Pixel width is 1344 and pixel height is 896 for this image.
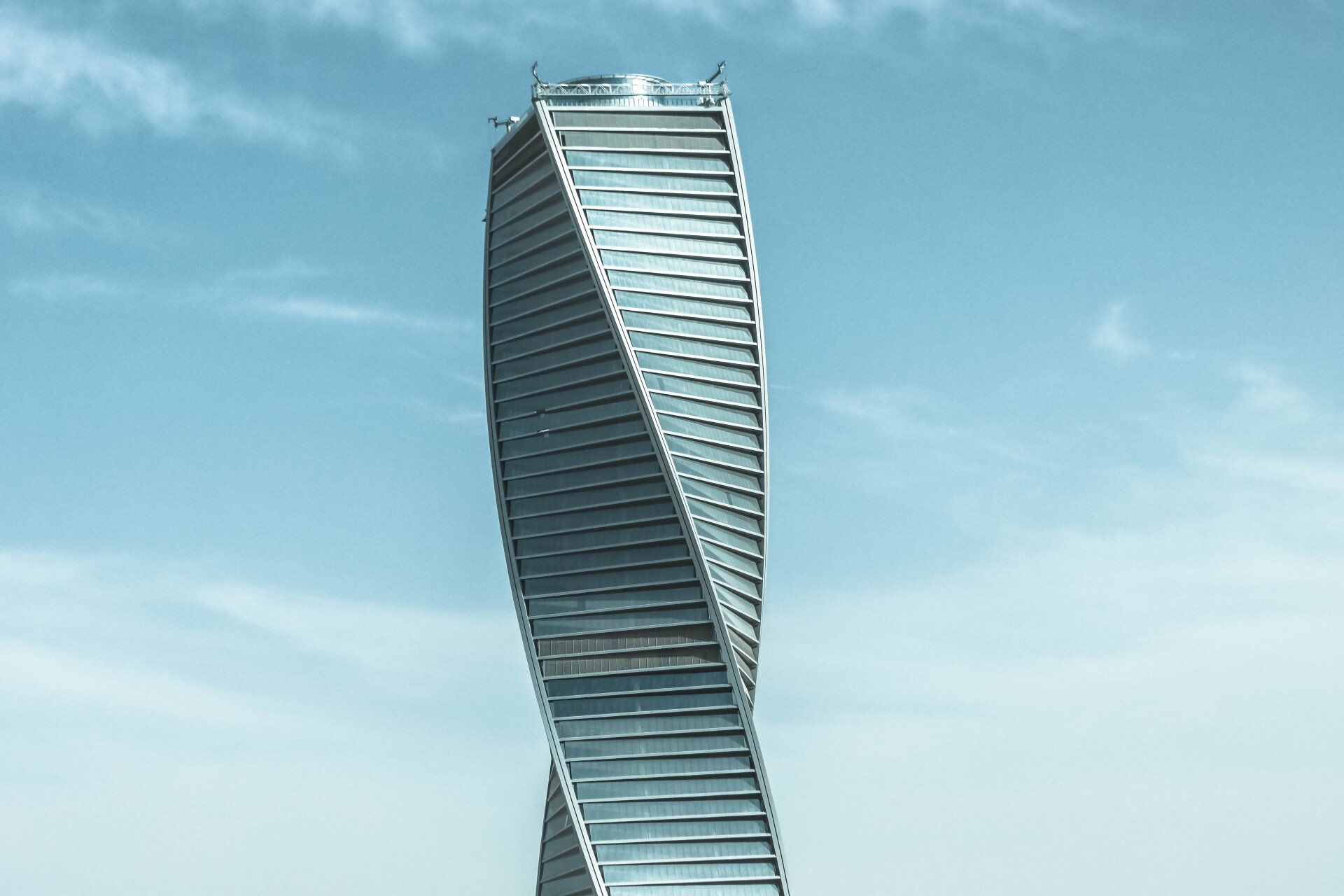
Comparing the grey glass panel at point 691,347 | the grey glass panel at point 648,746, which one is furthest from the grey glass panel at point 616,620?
the grey glass panel at point 691,347

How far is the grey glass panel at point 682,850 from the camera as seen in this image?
481 ft

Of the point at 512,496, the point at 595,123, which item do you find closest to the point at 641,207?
the point at 595,123

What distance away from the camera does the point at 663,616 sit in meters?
150

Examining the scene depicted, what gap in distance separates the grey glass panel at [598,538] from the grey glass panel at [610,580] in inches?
106

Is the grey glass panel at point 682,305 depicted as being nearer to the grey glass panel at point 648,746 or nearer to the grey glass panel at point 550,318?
the grey glass panel at point 550,318

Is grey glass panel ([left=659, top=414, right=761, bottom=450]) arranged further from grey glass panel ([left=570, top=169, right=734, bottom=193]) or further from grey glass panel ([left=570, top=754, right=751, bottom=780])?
grey glass panel ([left=570, top=754, right=751, bottom=780])

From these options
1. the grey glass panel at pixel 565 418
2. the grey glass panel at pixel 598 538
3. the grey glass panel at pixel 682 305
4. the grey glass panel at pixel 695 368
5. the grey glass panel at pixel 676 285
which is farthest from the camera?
the grey glass panel at pixel 565 418

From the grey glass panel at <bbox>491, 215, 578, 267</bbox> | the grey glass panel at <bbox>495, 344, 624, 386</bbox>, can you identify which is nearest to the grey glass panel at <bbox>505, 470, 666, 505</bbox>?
the grey glass panel at <bbox>495, 344, 624, 386</bbox>

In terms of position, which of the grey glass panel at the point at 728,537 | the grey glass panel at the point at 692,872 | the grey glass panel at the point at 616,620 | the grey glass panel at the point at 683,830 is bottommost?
the grey glass panel at the point at 692,872

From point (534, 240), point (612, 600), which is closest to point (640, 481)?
point (612, 600)

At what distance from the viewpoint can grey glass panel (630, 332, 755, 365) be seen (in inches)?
5787

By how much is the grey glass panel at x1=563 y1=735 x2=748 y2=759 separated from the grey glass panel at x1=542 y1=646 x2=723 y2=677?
669cm

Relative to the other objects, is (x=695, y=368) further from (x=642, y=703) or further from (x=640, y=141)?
(x=642, y=703)

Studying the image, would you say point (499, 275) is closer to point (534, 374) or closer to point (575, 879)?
point (534, 374)
